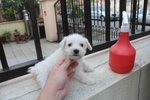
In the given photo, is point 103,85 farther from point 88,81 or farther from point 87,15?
point 87,15

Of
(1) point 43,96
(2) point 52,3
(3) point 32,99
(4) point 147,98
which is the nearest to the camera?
(1) point 43,96

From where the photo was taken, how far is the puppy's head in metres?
0.54

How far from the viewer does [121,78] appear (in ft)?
2.14

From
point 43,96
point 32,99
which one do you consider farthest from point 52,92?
point 32,99

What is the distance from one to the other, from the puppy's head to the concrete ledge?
14 cm

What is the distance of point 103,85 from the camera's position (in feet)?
2.01

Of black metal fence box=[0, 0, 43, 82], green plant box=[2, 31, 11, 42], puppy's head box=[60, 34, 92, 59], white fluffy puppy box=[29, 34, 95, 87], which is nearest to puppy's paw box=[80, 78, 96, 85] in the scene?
white fluffy puppy box=[29, 34, 95, 87]

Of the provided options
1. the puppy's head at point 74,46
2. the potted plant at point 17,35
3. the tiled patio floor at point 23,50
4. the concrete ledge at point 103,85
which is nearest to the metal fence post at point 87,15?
the concrete ledge at point 103,85

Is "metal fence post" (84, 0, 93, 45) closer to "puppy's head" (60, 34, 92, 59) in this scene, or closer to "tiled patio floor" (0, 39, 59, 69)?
"puppy's head" (60, 34, 92, 59)

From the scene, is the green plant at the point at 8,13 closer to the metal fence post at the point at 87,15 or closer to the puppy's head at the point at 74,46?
the metal fence post at the point at 87,15

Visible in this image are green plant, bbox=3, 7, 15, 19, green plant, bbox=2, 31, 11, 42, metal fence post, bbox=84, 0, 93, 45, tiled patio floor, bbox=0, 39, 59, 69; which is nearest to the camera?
metal fence post, bbox=84, 0, 93, 45

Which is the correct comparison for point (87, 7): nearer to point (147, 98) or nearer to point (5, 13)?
point (147, 98)

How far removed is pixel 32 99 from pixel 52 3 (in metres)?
3.03

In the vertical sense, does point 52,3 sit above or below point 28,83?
above
